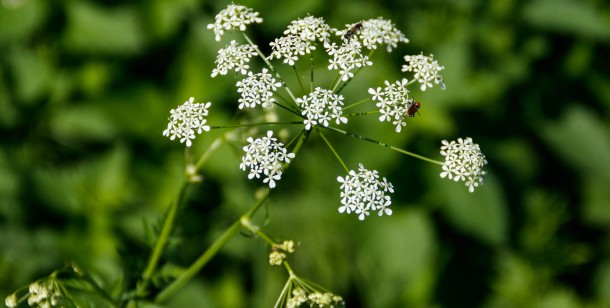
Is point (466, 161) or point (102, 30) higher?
point (102, 30)

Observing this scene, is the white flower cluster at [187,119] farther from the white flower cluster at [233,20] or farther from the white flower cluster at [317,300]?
the white flower cluster at [317,300]

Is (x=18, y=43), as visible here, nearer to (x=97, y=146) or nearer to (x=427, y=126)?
(x=97, y=146)

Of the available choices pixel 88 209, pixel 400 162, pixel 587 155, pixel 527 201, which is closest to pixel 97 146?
pixel 88 209

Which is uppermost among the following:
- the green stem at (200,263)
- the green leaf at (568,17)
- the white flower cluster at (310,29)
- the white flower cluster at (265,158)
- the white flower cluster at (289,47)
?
the green leaf at (568,17)

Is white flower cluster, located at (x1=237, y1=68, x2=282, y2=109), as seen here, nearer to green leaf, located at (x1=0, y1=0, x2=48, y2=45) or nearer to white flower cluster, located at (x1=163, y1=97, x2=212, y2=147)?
white flower cluster, located at (x1=163, y1=97, x2=212, y2=147)

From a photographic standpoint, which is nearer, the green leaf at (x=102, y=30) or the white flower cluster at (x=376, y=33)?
the white flower cluster at (x=376, y=33)

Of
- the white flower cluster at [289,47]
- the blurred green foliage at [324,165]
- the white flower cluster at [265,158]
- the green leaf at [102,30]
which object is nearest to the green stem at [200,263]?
the white flower cluster at [265,158]

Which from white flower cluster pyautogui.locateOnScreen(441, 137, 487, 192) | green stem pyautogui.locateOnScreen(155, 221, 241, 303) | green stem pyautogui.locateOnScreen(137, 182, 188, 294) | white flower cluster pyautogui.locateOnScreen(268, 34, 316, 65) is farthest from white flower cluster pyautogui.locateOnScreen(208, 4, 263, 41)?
white flower cluster pyautogui.locateOnScreen(441, 137, 487, 192)

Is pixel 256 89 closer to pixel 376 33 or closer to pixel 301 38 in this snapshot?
pixel 301 38

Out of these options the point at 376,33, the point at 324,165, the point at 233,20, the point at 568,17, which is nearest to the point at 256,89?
the point at 233,20
